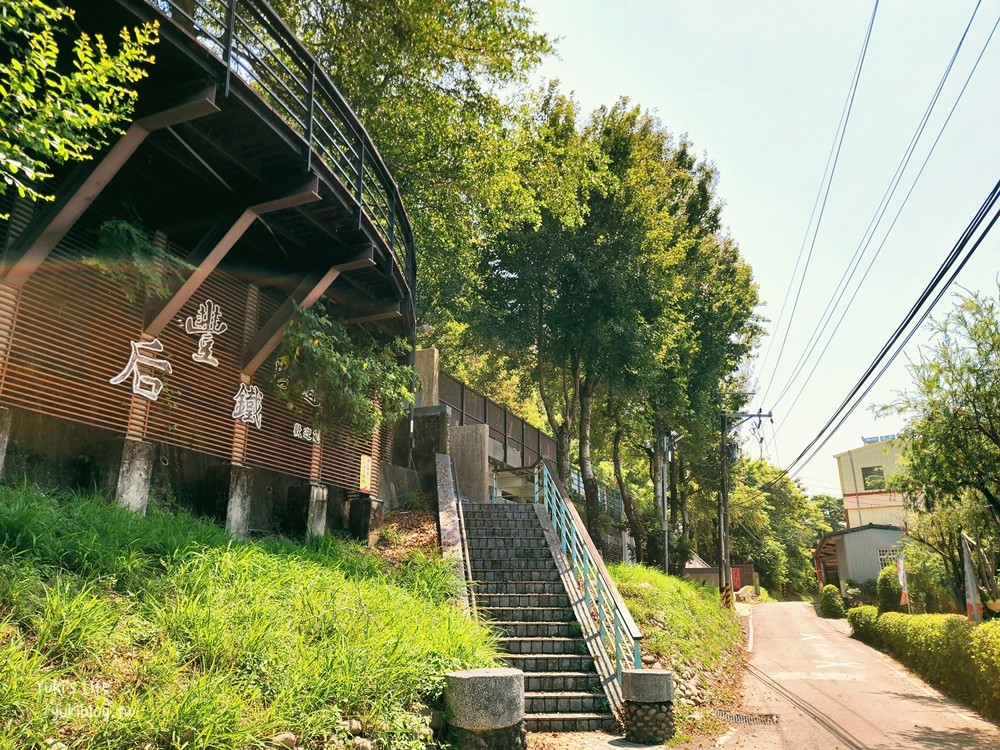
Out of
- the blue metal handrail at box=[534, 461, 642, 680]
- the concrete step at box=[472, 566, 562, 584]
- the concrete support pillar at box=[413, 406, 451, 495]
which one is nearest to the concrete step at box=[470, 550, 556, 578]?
the concrete step at box=[472, 566, 562, 584]

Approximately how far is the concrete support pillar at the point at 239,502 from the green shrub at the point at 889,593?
82.6 feet

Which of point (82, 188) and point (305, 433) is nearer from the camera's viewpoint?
point (82, 188)

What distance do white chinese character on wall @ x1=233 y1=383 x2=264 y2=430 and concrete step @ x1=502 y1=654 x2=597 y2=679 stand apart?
199 inches

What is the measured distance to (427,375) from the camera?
17.3 m

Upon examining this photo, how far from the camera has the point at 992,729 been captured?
35.4 feet

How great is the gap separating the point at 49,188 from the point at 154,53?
2.11m

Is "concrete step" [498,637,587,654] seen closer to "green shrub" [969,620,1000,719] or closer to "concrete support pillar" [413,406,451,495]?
"concrete support pillar" [413,406,451,495]

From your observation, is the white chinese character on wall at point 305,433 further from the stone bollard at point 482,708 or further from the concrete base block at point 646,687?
the concrete base block at point 646,687

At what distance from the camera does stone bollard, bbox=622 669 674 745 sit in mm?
8250

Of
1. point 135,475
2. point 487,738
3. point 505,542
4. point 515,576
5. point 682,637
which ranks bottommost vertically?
point 487,738

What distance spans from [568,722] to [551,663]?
95 cm

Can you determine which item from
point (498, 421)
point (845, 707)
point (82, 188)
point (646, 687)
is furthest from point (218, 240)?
point (498, 421)

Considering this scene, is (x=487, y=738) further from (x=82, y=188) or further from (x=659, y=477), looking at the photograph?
A: (x=659, y=477)

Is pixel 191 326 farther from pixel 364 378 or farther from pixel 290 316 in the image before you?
pixel 364 378
